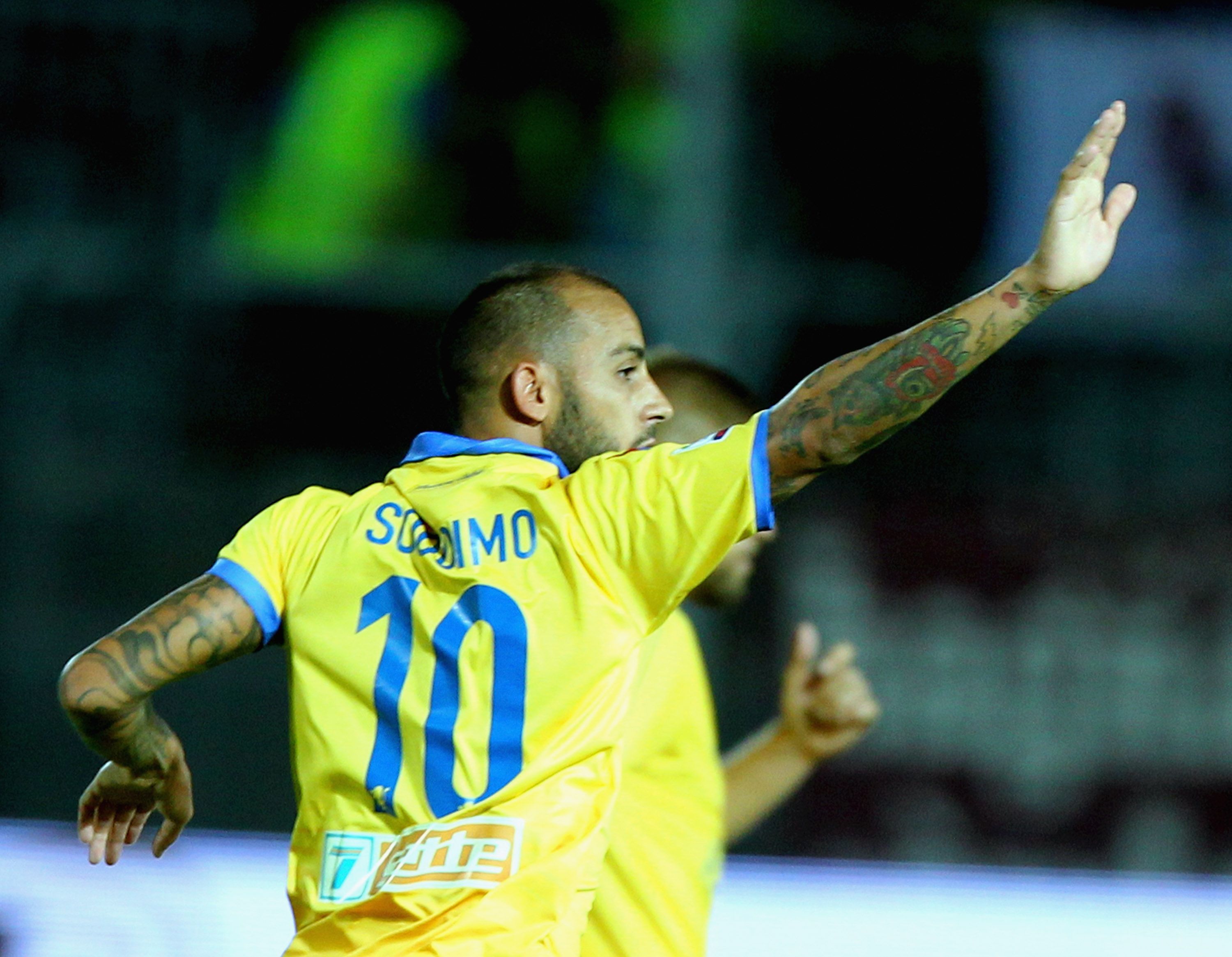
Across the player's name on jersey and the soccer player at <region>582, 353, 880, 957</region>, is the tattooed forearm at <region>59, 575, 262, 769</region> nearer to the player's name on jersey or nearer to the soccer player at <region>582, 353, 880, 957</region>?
the player's name on jersey

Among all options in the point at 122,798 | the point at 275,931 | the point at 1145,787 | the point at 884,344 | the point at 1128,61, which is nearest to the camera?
the point at 884,344

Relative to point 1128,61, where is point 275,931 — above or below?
below

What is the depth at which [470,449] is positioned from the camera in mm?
2354

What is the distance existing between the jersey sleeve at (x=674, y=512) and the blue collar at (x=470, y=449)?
12 centimetres

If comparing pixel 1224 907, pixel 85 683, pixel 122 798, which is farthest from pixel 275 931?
pixel 1224 907

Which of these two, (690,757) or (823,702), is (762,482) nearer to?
(690,757)

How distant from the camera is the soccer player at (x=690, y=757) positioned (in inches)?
114

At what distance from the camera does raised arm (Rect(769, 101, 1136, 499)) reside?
2135 millimetres

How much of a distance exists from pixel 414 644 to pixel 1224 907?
2.16m

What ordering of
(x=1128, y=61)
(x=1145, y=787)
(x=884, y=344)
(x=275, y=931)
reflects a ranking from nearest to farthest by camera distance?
(x=884, y=344) < (x=275, y=931) < (x=1145, y=787) < (x=1128, y=61)

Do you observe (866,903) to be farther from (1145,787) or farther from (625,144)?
(625,144)

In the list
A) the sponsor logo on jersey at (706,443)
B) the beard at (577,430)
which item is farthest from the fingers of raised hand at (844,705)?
the sponsor logo on jersey at (706,443)

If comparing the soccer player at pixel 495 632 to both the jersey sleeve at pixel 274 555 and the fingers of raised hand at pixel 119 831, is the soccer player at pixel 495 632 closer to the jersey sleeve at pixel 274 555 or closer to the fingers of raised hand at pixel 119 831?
the jersey sleeve at pixel 274 555

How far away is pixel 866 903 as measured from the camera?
367 centimetres
